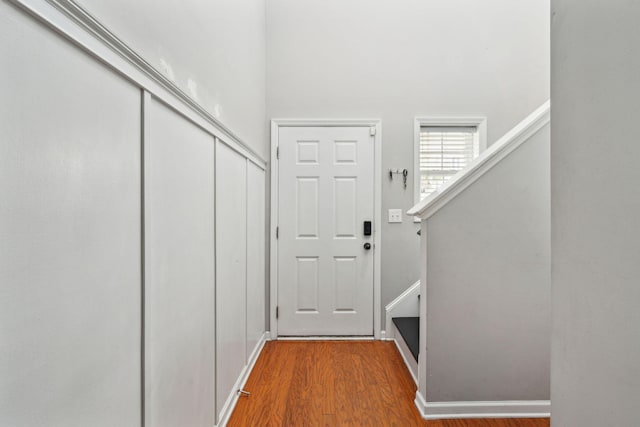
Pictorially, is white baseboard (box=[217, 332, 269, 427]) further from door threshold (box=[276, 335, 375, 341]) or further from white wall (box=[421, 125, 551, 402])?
white wall (box=[421, 125, 551, 402])

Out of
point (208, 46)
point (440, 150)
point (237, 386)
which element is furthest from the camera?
point (440, 150)

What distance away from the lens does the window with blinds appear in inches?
124

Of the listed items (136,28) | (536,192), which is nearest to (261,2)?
(136,28)

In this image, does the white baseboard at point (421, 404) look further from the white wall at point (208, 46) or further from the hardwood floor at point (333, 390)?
the white wall at point (208, 46)

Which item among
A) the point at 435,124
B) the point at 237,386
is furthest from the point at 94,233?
the point at 435,124

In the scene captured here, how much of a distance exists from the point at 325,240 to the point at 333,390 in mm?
1282

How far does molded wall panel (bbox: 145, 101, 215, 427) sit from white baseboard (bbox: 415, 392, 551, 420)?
121 centimetres

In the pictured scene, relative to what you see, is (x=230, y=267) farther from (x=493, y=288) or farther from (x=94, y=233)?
Answer: (x=493, y=288)

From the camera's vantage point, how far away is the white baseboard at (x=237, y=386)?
5.78 ft

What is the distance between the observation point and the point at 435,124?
3082mm

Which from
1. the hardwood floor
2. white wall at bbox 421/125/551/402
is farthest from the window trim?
the hardwood floor

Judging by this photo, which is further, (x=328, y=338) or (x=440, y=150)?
(x=440, y=150)

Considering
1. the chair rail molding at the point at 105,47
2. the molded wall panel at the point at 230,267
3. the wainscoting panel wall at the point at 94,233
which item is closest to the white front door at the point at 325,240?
the molded wall panel at the point at 230,267

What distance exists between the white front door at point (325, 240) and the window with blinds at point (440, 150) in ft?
1.76
